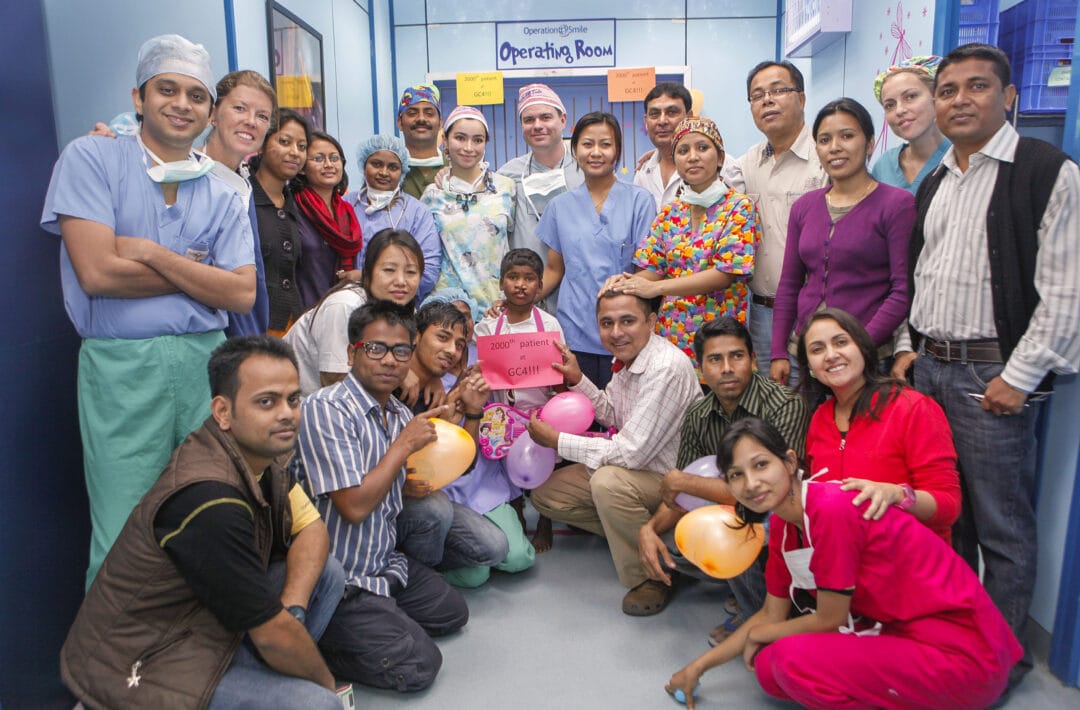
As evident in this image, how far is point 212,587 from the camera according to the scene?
1583mm

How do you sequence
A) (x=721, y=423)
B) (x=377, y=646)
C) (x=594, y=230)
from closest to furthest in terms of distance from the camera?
(x=377, y=646) < (x=721, y=423) < (x=594, y=230)

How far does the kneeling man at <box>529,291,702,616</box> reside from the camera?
8.88ft

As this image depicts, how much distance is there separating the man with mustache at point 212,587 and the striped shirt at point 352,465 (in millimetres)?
355

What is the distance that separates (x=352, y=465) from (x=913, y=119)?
227cm

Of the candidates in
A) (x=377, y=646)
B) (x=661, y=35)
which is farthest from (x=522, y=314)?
(x=661, y=35)

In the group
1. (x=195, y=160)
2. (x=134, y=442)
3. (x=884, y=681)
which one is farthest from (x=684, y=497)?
(x=195, y=160)

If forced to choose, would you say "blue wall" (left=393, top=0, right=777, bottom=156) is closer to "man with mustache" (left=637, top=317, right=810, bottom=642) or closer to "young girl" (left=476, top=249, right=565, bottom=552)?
"young girl" (left=476, top=249, right=565, bottom=552)

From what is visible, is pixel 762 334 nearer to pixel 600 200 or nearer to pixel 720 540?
pixel 600 200

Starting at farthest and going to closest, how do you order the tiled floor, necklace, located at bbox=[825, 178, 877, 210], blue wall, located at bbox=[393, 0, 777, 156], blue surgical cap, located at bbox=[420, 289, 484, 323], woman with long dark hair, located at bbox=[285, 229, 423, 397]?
blue wall, located at bbox=[393, 0, 777, 156] < blue surgical cap, located at bbox=[420, 289, 484, 323] < woman with long dark hair, located at bbox=[285, 229, 423, 397] < necklace, located at bbox=[825, 178, 877, 210] < the tiled floor

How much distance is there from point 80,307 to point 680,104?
2646 millimetres

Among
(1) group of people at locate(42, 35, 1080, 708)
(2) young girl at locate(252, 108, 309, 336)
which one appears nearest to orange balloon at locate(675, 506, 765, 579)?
(1) group of people at locate(42, 35, 1080, 708)

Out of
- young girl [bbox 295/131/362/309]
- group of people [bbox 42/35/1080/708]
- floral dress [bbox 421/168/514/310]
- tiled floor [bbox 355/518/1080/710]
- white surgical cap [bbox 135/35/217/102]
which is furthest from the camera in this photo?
floral dress [bbox 421/168/514/310]

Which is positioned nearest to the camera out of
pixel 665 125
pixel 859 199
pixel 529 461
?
pixel 859 199

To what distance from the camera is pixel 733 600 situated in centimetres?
265
